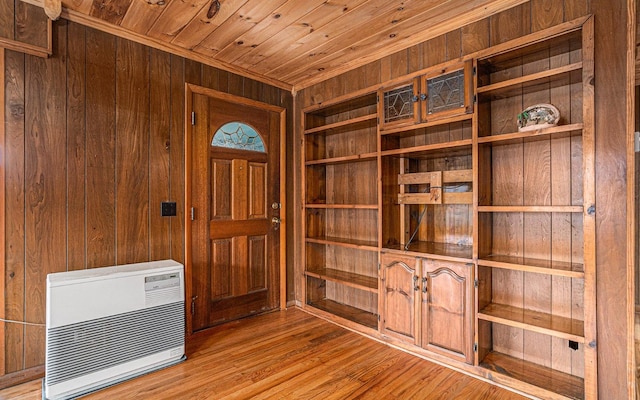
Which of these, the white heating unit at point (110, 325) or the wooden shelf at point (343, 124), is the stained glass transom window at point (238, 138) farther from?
the white heating unit at point (110, 325)

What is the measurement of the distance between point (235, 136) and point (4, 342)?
2.16 m

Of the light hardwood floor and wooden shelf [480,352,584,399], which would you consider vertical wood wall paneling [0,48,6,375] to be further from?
wooden shelf [480,352,584,399]

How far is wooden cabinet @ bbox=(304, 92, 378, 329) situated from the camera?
10.2 feet

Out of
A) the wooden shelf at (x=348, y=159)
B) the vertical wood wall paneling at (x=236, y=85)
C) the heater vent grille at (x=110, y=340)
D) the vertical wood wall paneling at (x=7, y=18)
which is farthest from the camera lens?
the vertical wood wall paneling at (x=236, y=85)

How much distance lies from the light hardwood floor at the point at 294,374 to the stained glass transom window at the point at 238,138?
1.69 m

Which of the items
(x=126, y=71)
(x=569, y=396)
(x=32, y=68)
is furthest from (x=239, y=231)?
(x=569, y=396)

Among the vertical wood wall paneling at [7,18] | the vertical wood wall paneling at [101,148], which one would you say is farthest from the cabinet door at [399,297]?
the vertical wood wall paneling at [7,18]

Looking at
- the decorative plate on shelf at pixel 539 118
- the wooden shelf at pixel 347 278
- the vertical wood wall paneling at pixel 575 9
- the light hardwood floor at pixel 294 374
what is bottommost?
the light hardwood floor at pixel 294 374

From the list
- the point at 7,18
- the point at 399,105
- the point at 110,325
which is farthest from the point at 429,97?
the point at 7,18

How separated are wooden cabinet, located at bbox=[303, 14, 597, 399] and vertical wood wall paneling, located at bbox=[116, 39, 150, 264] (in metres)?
1.70

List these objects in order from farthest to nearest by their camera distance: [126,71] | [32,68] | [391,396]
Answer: [126,71], [32,68], [391,396]

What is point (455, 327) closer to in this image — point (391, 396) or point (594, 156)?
point (391, 396)

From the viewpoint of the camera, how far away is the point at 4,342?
2.01 m

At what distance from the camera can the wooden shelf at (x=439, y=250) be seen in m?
2.23
